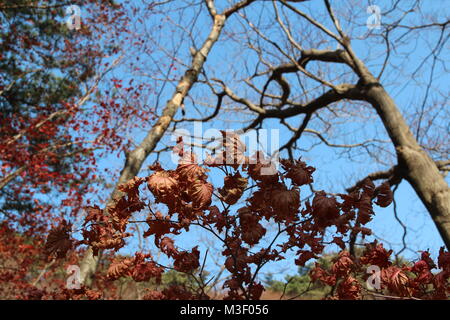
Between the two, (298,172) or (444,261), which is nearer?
(298,172)

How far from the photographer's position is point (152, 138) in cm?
449

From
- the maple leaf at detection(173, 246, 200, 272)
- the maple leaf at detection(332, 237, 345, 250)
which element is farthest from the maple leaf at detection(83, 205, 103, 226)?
the maple leaf at detection(332, 237, 345, 250)

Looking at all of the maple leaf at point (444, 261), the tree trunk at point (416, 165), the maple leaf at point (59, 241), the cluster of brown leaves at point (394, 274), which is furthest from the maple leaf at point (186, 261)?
the tree trunk at point (416, 165)

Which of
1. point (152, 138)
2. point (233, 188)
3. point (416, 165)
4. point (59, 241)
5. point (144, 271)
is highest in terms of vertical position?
point (152, 138)

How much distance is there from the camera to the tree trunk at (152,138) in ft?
11.8

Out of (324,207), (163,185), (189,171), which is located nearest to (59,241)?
(163,185)

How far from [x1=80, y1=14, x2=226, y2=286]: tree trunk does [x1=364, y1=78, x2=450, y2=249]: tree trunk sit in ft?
9.91

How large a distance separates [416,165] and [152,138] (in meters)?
3.72

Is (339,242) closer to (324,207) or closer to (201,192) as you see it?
(324,207)

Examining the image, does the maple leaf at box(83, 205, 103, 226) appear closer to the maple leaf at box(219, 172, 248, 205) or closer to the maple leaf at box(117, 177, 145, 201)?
the maple leaf at box(117, 177, 145, 201)

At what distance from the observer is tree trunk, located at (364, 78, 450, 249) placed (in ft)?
14.1
